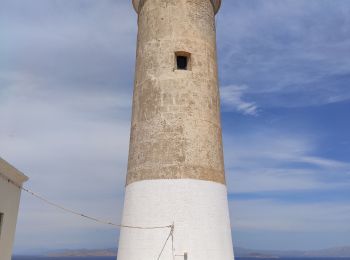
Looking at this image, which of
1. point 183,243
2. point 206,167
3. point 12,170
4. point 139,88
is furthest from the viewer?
point 139,88

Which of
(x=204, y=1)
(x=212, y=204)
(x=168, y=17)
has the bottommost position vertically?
(x=212, y=204)

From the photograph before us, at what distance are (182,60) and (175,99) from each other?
1.55 m

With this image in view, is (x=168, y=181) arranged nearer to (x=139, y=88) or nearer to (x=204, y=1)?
(x=139, y=88)

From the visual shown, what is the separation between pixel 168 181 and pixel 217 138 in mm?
2182

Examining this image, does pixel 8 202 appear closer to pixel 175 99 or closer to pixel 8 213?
pixel 8 213

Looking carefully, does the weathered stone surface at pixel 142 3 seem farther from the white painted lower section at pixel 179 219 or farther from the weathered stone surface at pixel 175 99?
the white painted lower section at pixel 179 219

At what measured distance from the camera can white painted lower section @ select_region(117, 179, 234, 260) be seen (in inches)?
437

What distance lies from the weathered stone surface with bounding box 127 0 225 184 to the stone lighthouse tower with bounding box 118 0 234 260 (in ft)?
0.09

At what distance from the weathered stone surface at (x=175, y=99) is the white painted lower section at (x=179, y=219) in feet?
1.11

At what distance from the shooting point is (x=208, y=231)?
1135cm

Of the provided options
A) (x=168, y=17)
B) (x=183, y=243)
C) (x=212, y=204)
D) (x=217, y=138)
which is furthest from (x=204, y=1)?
(x=183, y=243)

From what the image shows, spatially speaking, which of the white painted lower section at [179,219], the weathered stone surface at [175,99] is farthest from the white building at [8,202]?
the weathered stone surface at [175,99]

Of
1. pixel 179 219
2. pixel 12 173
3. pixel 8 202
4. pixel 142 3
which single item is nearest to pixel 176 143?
pixel 179 219

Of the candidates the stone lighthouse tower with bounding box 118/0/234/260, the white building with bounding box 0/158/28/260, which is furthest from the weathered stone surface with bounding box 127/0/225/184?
the white building with bounding box 0/158/28/260
